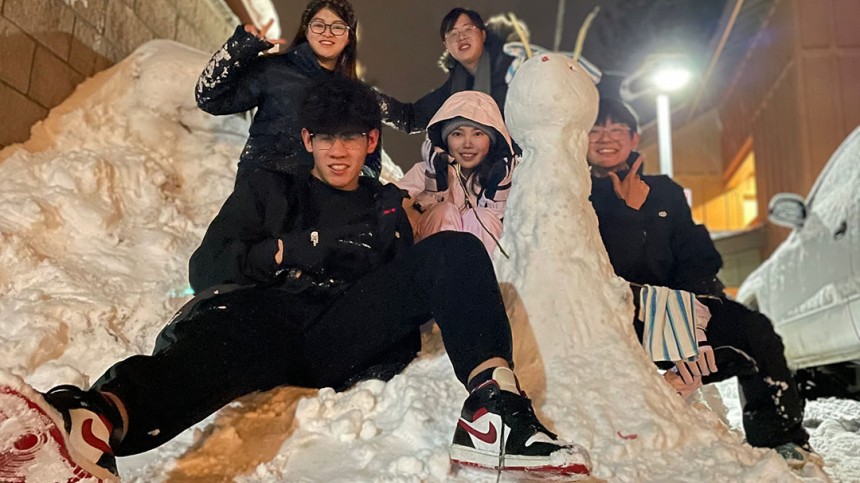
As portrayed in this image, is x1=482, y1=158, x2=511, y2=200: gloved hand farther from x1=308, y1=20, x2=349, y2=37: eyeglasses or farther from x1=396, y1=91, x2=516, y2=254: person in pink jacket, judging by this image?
x1=308, y1=20, x2=349, y2=37: eyeglasses

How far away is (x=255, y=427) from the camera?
6.56 ft

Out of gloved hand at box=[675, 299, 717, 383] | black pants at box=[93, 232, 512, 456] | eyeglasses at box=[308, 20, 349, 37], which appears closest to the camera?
black pants at box=[93, 232, 512, 456]

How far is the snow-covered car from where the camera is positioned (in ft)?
12.5

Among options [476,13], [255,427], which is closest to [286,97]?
[476,13]

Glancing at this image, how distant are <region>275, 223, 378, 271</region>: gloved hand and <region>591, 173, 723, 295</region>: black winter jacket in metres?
1.11

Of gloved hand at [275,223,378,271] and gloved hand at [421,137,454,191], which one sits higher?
gloved hand at [421,137,454,191]

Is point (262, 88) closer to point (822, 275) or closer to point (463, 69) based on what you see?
point (463, 69)

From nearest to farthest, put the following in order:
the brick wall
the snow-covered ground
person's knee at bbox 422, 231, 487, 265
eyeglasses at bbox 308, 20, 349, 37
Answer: the snow-covered ground, person's knee at bbox 422, 231, 487, 265, eyeglasses at bbox 308, 20, 349, 37, the brick wall

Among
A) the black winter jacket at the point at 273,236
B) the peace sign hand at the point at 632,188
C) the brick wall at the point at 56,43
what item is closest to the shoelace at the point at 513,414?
the black winter jacket at the point at 273,236

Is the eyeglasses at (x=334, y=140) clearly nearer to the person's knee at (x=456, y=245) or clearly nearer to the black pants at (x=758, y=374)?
the person's knee at (x=456, y=245)

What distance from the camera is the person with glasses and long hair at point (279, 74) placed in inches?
116

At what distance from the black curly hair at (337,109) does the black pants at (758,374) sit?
1.47 metres

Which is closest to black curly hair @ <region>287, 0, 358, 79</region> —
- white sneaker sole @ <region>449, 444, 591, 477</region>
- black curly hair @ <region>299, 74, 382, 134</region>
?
black curly hair @ <region>299, 74, 382, 134</region>

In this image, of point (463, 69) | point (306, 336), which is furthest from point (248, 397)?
point (463, 69)
